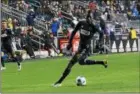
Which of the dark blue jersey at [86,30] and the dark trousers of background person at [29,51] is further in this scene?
the dark trousers of background person at [29,51]

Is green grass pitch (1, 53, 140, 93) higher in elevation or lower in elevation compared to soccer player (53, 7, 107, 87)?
lower

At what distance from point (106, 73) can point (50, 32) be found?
1604 centimetres

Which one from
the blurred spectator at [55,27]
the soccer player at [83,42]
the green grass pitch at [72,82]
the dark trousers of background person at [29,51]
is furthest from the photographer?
the blurred spectator at [55,27]

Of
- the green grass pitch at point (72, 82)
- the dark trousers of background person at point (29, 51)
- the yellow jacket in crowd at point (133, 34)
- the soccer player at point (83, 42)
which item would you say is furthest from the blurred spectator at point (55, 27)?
the soccer player at point (83, 42)

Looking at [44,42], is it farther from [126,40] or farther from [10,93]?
[10,93]

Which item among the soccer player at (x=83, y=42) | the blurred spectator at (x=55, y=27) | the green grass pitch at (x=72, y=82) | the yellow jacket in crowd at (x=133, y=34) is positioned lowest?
the yellow jacket in crowd at (x=133, y=34)

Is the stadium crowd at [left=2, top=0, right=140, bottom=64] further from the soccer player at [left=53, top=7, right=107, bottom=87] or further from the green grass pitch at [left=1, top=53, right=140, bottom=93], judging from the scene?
the soccer player at [left=53, top=7, right=107, bottom=87]

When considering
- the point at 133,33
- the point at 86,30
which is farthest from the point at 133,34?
the point at 86,30

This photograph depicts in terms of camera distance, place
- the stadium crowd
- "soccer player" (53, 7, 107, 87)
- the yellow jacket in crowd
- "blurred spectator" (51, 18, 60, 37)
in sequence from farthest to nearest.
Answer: the yellow jacket in crowd, "blurred spectator" (51, 18, 60, 37), the stadium crowd, "soccer player" (53, 7, 107, 87)

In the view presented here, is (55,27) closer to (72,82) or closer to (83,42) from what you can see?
(72,82)

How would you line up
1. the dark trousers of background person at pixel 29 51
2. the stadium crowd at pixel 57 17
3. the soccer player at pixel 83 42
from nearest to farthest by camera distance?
the soccer player at pixel 83 42 → the dark trousers of background person at pixel 29 51 → the stadium crowd at pixel 57 17

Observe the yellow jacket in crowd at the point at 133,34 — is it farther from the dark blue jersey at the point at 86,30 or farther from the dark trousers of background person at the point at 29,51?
the dark blue jersey at the point at 86,30

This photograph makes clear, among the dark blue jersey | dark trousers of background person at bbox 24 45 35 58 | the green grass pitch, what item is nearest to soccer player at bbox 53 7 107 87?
the dark blue jersey

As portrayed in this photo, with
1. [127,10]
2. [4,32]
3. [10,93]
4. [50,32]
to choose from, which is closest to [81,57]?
[10,93]
